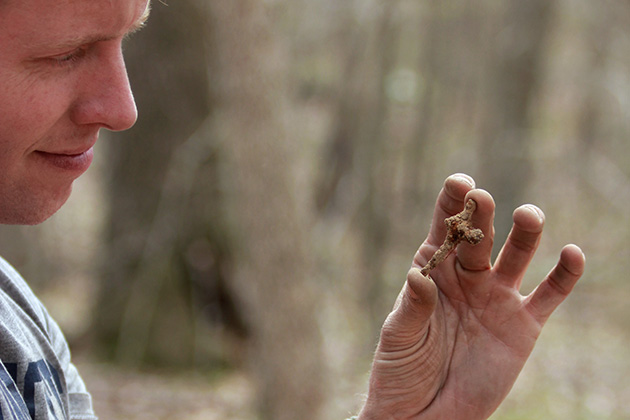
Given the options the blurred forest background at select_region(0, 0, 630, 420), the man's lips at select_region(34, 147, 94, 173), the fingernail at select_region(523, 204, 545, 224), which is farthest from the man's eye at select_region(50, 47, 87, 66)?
the blurred forest background at select_region(0, 0, 630, 420)

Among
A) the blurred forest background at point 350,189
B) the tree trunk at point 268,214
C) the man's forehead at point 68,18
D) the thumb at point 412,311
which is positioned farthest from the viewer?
the blurred forest background at point 350,189

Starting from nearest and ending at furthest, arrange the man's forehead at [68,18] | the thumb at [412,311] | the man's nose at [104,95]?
1. the man's forehead at [68,18]
2. the man's nose at [104,95]
3. the thumb at [412,311]

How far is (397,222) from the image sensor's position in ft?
17.2

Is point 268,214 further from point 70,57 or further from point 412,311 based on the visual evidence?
point 70,57

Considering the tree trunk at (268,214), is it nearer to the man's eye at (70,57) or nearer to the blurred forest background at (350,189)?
the blurred forest background at (350,189)

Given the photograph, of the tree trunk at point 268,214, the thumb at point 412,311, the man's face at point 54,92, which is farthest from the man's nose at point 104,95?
the tree trunk at point 268,214

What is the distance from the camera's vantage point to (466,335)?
53.3 inches

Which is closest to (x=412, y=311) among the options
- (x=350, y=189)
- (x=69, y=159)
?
(x=69, y=159)

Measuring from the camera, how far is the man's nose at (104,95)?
107 cm

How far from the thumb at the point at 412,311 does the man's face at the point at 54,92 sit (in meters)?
0.59

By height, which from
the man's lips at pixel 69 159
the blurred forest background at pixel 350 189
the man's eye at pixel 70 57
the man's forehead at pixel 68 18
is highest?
the man's forehead at pixel 68 18

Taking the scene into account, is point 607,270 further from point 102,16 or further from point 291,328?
point 102,16

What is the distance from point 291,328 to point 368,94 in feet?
7.85

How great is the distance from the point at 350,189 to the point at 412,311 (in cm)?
394
